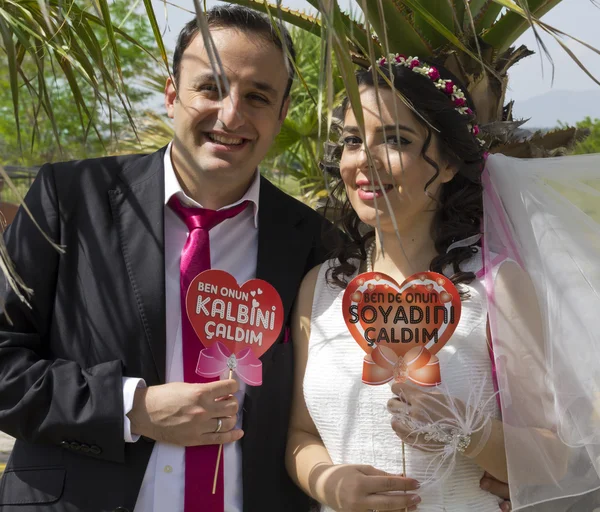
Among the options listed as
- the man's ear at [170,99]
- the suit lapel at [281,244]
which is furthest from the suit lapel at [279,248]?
the man's ear at [170,99]

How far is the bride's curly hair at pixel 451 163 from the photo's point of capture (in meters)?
2.45

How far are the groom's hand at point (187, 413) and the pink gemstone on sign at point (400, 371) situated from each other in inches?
18.3

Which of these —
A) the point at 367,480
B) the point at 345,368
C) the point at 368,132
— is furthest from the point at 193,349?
the point at 368,132

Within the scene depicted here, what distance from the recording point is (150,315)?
238cm

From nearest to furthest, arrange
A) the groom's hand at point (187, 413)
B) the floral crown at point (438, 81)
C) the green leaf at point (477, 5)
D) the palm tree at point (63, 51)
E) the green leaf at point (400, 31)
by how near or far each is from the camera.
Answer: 1. the palm tree at point (63, 51)
2. the groom's hand at point (187, 413)
3. the floral crown at point (438, 81)
4. the green leaf at point (400, 31)
5. the green leaf at point (477, 5)

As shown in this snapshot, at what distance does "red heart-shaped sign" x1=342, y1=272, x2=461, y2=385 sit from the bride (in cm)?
7

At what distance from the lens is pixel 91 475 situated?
7.61 ft

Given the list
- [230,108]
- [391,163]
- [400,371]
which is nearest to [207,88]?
[230,108]

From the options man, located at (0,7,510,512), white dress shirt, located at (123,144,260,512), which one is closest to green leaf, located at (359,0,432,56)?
man, located at (0,7,510,512)

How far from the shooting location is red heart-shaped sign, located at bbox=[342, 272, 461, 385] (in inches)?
84.2

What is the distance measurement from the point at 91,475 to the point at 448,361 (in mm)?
1117

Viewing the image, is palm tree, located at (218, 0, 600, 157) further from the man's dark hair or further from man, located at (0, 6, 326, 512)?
man, located at (0, 6, 326, 512)

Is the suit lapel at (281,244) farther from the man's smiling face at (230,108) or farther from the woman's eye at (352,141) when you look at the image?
the woman's eye at (352,141)

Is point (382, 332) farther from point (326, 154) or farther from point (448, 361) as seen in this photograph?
point (326, 154)
